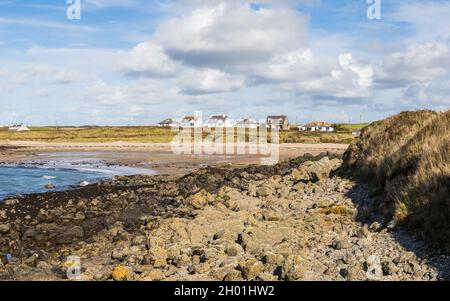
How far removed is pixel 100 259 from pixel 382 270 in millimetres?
8386

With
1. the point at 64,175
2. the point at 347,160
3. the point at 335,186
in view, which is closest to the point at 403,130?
the point at 347,160

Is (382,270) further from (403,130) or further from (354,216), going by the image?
(403,130)

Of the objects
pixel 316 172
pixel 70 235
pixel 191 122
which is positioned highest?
pixel 191 122

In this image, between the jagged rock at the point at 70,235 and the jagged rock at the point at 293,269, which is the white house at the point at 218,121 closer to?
the jagged rock at the point at 70,235

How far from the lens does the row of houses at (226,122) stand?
142 meters

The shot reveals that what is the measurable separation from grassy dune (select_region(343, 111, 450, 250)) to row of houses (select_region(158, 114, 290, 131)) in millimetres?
115136

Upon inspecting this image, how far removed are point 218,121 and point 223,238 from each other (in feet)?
447

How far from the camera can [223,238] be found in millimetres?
14094

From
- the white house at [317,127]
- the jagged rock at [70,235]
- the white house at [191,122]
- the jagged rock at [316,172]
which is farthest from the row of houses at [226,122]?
the jagged rock at [70,235]

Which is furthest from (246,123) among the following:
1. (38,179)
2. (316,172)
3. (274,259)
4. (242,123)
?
(274,259)

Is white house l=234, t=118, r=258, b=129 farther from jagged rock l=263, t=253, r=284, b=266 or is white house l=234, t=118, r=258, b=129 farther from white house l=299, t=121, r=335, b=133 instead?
jagged rock l=263, t=253, r=284, b=266

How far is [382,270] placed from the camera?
33.8ft

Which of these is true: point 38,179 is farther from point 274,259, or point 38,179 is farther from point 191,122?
point 191,122

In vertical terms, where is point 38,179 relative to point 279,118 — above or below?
below
